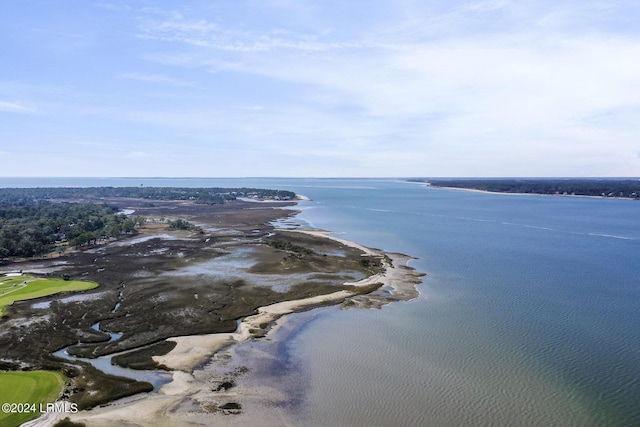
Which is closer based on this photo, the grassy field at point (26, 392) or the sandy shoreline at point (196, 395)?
the grassy field at point (26, 392)

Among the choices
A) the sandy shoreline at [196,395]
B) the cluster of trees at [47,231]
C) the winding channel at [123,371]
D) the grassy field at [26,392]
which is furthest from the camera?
the cluster of trees at [47,231]

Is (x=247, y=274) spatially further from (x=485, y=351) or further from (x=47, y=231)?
(x=47, y=231)

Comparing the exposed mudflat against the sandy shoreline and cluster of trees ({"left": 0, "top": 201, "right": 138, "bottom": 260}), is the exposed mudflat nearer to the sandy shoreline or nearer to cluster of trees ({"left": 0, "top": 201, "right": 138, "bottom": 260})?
the sandy shoreline

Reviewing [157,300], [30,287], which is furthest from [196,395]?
[30,287]

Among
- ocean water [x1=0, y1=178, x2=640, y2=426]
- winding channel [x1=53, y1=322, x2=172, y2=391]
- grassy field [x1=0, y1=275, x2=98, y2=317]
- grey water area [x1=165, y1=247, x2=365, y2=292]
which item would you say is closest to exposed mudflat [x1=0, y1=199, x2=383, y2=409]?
grey water area [x1=165, y1=247, x2=365, y2=292]

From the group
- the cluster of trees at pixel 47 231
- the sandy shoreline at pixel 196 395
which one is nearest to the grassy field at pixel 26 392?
the sandy shoreline at pixel 196 395

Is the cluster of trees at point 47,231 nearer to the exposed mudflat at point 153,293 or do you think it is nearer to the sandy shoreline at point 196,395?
the exposed mudflat at point 153,293
